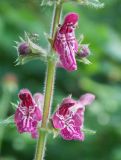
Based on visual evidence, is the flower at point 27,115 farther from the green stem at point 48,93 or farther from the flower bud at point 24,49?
the flower bud at point 24,49

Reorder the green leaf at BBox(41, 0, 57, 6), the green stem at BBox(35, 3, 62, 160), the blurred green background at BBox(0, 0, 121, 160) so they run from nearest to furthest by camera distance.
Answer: the green leaf at BBox(41, 0, 57, 6), the green stem at BBox(35, 3, 62, 160), the blurred green background at BBox(0, 0, 121, 160)

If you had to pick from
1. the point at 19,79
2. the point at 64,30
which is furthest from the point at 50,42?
the point at 19,79

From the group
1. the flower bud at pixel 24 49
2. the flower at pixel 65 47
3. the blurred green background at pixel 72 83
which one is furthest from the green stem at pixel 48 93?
the blurred green background at pixel 72 83

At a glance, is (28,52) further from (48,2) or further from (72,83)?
(72,83)

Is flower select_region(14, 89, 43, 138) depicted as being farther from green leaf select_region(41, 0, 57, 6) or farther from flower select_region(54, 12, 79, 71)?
green leaf select_region(41, 0, 57, 6)

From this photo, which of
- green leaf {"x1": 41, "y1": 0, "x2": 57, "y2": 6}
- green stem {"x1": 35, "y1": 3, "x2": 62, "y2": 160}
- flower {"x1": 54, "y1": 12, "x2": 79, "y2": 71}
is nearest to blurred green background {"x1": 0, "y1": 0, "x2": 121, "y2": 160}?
green stem {"x1": 35, "y1": 3, "x2": 62, "y2": 160}

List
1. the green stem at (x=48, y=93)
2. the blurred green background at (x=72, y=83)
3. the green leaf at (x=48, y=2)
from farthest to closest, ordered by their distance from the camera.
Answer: the blurred green background at (x=72, y=83) → the green stem at (x=48, y=93) → the green leaf at (x=48, y=2)

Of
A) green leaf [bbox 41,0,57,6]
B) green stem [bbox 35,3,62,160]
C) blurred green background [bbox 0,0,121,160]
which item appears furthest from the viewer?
blurred green background [bbox 0,0,121,160]

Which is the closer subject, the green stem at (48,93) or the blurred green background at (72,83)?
the green stem at (48,93)
